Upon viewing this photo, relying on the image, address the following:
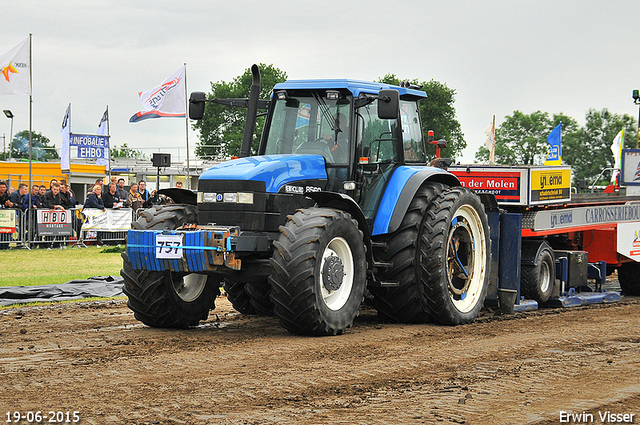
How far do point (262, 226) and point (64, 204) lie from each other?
558 inches

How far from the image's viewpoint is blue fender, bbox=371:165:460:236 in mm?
8609

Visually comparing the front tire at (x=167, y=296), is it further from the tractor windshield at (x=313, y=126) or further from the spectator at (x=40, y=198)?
the spectator at (x=40, y=198)

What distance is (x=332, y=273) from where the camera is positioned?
7742 mm

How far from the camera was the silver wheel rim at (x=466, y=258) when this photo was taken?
934cm

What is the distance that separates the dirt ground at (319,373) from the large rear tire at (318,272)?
216 mm

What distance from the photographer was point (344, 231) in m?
7.80

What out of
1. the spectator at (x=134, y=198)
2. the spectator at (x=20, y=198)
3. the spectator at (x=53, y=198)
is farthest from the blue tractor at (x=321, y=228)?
the spectator at (x=134, y=198)

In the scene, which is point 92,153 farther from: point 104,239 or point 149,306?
point 149,306

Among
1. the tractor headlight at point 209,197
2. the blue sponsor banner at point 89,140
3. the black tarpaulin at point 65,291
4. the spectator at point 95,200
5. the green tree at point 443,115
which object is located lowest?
the black tarpaulin at point 65,291

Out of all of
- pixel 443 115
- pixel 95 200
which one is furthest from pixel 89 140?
pixel 443 115

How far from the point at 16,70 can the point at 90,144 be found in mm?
6389

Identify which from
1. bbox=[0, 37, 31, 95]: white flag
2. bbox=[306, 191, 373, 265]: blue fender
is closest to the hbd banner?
bbox=[0, 37, 31, 95]: white flag

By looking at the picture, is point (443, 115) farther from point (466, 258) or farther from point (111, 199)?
point (466, 258)

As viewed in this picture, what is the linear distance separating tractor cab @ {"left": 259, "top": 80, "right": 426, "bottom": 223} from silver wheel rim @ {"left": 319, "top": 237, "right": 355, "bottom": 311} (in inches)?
34.2
